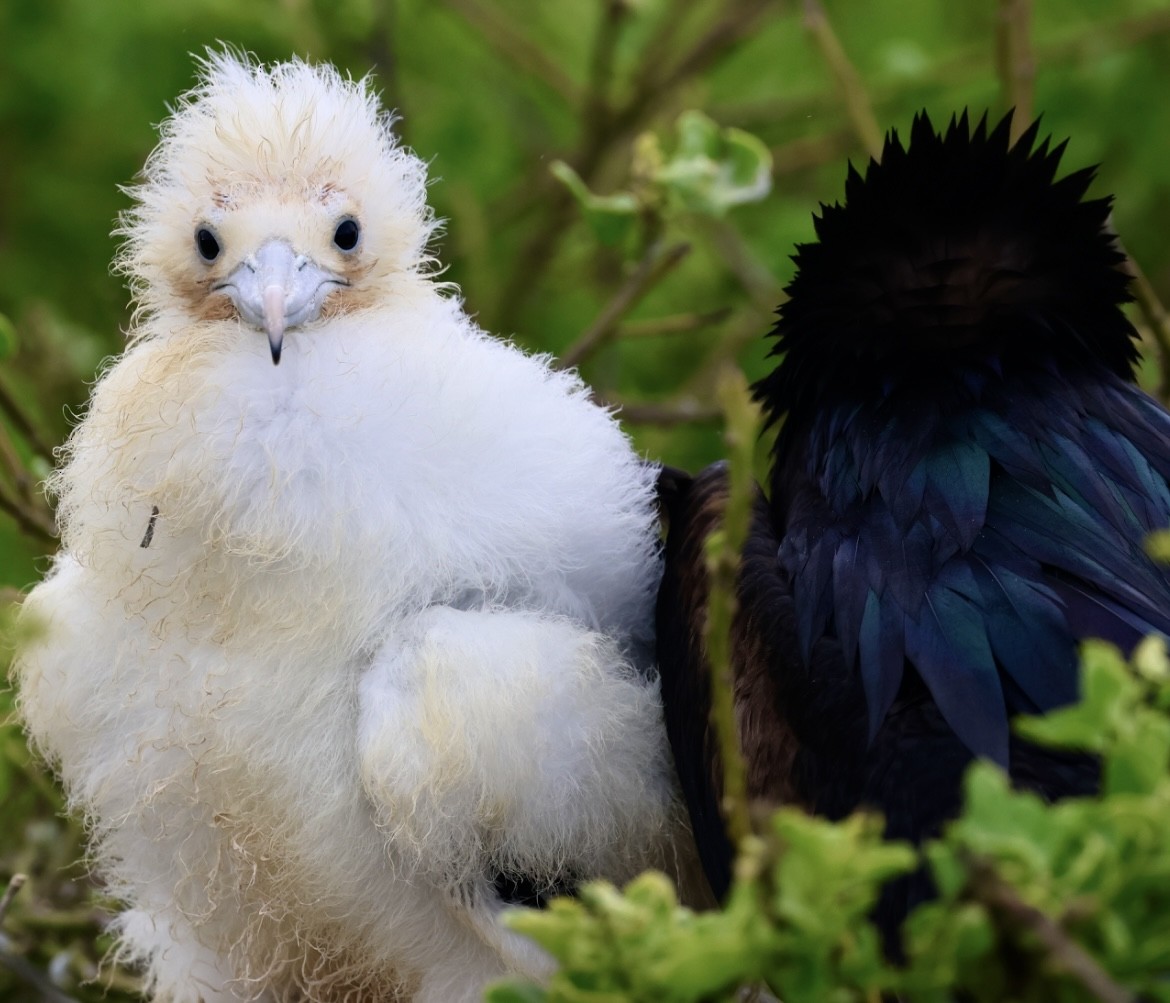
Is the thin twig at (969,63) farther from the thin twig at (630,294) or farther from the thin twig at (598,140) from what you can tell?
the thin twig at (630,294)

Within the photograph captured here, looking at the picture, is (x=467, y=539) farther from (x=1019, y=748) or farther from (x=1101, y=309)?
(x=1101, y=309)

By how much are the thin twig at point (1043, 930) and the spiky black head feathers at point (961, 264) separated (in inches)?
36.4

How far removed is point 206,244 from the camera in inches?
77.0

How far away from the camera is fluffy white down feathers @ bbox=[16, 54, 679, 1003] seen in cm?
181

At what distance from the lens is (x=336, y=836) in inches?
72.2

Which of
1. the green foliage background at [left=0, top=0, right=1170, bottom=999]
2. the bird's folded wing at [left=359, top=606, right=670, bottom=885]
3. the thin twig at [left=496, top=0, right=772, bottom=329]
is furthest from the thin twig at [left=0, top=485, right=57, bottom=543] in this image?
the thin twig at [left=496, top=0, right=772, bottom=329]

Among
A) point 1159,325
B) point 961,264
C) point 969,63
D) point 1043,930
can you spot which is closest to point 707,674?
point 961,264

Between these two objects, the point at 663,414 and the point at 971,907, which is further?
the point at 663,414

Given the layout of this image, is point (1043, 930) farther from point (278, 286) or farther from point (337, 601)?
point (278, 286)

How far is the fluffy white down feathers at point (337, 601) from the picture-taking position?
181 centimetres

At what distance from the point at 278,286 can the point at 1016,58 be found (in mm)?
1605

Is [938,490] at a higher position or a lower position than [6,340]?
higher

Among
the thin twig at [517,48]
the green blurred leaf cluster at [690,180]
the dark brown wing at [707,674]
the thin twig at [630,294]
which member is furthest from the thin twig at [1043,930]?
the thin twig at [517,48]

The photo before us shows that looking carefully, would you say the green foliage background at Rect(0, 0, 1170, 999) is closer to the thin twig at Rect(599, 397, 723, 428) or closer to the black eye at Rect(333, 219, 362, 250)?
the thin twig at Rect(599, 397, 723, 428)
